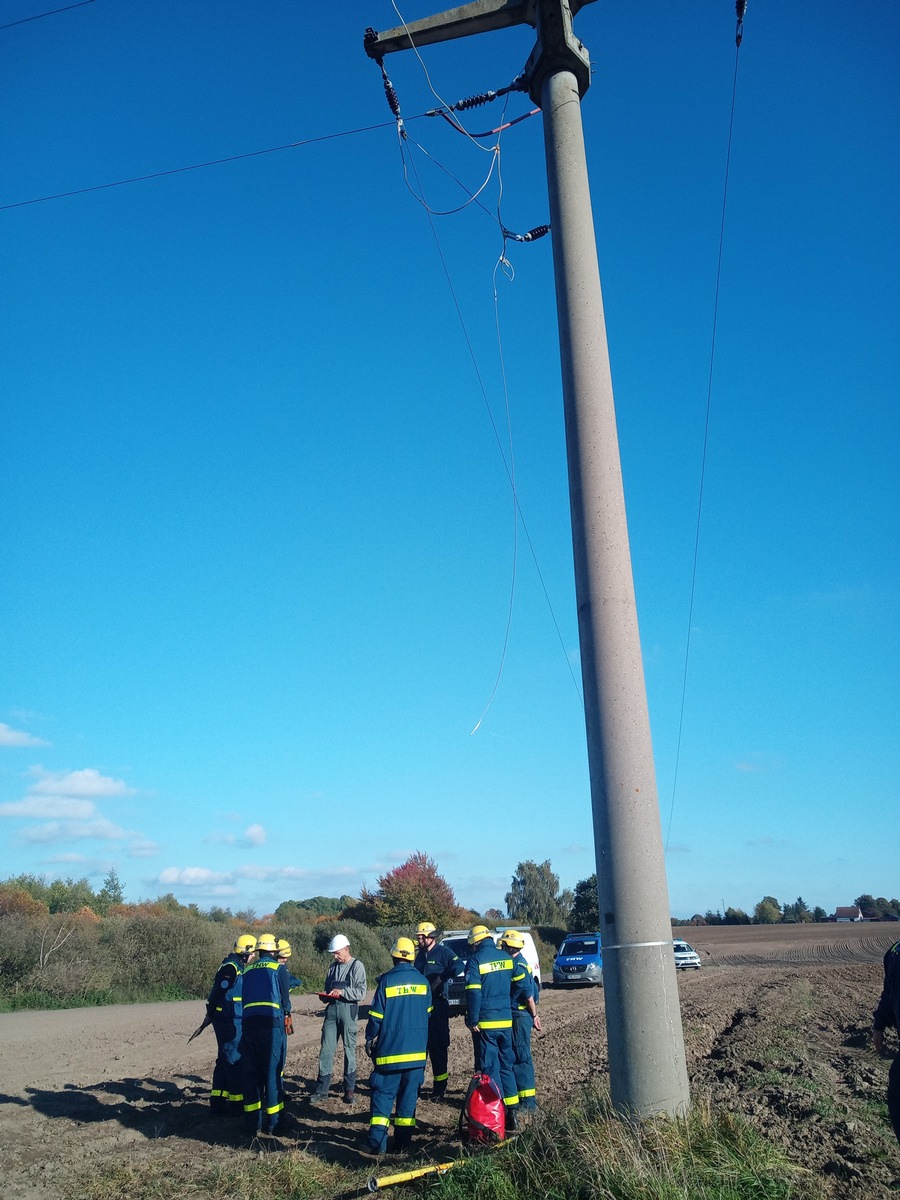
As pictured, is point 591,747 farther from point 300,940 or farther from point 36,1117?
point 300,940

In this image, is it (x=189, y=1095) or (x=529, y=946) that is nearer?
(x=189, y=1095)

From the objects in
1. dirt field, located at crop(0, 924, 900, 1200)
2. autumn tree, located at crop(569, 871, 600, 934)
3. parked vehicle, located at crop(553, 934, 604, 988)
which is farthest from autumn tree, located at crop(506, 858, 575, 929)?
dirt field, located at crop(0, 924, 900, 1200)

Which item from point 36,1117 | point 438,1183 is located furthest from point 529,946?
point 438,1183

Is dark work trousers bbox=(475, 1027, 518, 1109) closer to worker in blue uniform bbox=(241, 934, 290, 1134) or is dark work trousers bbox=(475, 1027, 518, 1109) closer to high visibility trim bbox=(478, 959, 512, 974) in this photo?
high visibility trim bbox=(478, 959, 512, 974)

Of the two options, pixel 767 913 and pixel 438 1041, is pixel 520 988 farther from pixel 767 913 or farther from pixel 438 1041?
pixel 767 913

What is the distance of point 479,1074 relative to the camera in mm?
7371

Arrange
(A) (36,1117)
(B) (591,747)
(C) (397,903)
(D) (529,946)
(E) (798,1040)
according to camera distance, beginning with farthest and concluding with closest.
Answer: (C) (397,903)
(D) (529,946)
(E) (798,1040)
(A) (36,1117)
(B) (591,747)

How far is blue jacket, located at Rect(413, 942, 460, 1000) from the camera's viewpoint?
10359mm

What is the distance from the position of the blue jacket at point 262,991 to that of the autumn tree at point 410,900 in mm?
33657

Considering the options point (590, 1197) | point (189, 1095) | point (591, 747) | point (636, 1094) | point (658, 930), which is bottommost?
point (189, 1095)

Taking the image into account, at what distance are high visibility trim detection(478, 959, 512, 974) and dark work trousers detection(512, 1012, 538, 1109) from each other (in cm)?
62

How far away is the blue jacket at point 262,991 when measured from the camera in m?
8.94

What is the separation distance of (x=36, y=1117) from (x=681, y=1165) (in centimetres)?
852

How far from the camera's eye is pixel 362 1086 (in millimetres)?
11328
